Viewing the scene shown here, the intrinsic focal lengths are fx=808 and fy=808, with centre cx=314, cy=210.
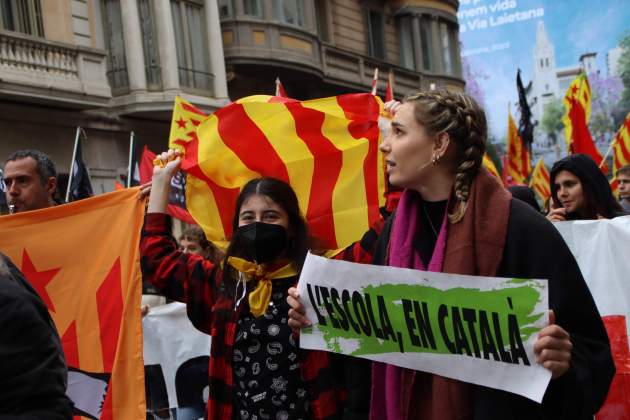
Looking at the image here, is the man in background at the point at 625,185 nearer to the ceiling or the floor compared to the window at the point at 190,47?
nearer to the floor

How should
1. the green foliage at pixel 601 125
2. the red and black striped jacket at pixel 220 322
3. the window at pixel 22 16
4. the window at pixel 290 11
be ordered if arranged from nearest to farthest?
the red and black striped jacket at pixel 220 322 → the window at pixel 22 16 → the window at pixel 290 11 → the green foliage at pixel 601 125

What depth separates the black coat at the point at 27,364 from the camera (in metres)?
1.77

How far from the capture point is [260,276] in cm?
313

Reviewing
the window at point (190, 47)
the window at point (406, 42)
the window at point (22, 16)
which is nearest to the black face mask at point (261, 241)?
the window at point (22, 16)

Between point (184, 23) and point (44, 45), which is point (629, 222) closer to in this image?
point (44, 45)

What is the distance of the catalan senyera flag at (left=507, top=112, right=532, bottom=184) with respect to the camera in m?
12.2

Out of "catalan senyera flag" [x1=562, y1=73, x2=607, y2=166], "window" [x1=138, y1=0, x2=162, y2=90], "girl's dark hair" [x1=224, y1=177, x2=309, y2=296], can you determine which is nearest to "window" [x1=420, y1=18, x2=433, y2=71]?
"window" [x1=138, y1=0, x2=162, y2=90]

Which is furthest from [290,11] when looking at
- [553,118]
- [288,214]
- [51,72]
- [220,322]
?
[553,118]

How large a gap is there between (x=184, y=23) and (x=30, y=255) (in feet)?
46.9

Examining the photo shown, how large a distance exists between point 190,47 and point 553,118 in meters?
22.0

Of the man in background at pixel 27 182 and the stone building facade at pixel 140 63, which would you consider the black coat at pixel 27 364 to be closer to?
the man in background at pixel 27 182

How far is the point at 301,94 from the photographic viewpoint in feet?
67.7

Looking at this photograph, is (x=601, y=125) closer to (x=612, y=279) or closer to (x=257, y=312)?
(x=612, y=279)

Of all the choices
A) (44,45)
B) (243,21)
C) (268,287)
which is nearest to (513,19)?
(243,21)
